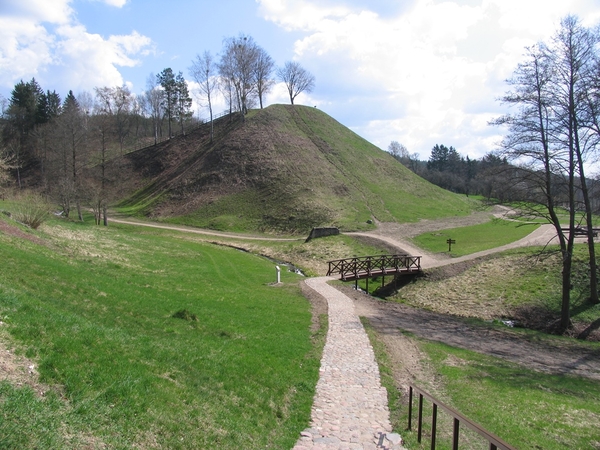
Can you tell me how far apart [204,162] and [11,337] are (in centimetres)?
7279

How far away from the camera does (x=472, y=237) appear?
45.3 m

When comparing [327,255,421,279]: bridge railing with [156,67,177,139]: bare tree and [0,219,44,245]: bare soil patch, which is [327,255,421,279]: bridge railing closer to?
[0,219,44,245]: bare soil patch

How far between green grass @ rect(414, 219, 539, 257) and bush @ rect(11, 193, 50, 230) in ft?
109

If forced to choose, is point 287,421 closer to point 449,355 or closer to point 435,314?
point 449,355

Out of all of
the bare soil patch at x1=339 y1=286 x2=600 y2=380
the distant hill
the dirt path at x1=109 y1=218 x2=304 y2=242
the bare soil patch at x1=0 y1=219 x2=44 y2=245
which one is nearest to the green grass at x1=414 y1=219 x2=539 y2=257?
the distant hill

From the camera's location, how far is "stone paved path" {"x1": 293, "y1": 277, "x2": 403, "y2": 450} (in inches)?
338

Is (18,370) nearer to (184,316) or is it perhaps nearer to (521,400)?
(184,316)

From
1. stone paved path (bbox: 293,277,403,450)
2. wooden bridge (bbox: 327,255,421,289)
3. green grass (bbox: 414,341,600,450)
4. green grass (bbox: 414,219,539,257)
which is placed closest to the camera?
stone paved path (bbox: 293,277,403,450)

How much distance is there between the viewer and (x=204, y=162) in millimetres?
77938

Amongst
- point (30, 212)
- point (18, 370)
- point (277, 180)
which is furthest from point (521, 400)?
point (277, 180)

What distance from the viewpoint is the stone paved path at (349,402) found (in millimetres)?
8578

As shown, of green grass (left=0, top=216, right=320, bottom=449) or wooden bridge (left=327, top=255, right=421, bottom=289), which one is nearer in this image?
green grass (left=0, top=216, right=320, bottom=449)

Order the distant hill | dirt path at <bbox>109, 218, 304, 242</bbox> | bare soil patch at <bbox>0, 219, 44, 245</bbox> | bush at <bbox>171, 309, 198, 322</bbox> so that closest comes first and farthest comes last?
1. bush at <bbox>171, 309, 198, 322</bbox>
2. bare soil patch at <bbox>0, 219, 44, 245</bbox>
3. dirt path at <bbox>109, 218, 304, 242</bbox>
4. the distant hill

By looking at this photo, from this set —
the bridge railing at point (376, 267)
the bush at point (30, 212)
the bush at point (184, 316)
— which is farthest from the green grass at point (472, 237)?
the bush at point (30, 212)
